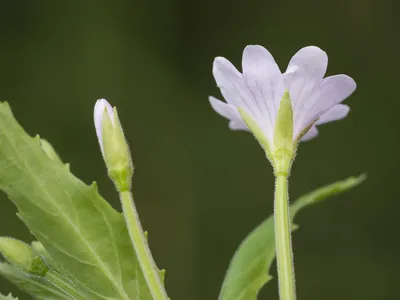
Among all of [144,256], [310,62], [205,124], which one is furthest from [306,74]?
[205,124]

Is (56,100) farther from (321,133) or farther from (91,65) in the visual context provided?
(321,133)

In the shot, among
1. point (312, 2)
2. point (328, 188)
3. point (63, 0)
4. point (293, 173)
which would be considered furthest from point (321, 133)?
point (328, 188)

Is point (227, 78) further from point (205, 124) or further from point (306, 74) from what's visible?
point (205, 124)

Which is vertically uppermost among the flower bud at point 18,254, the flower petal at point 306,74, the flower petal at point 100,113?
the flower petal at point 306,74

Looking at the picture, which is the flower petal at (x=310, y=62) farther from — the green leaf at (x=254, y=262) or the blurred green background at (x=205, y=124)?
the blurred green background at (x=205, y=124)

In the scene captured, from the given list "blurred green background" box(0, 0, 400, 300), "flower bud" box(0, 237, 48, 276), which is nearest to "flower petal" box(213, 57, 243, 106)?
"flower bud" box(0, 237, 48, 276)

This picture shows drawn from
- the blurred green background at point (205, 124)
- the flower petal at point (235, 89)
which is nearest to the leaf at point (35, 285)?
the flower petal at point (235, 89)

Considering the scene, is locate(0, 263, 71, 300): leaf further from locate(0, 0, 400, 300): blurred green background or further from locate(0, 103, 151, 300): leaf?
locate(0, 0, 400, 300): blurred green background
